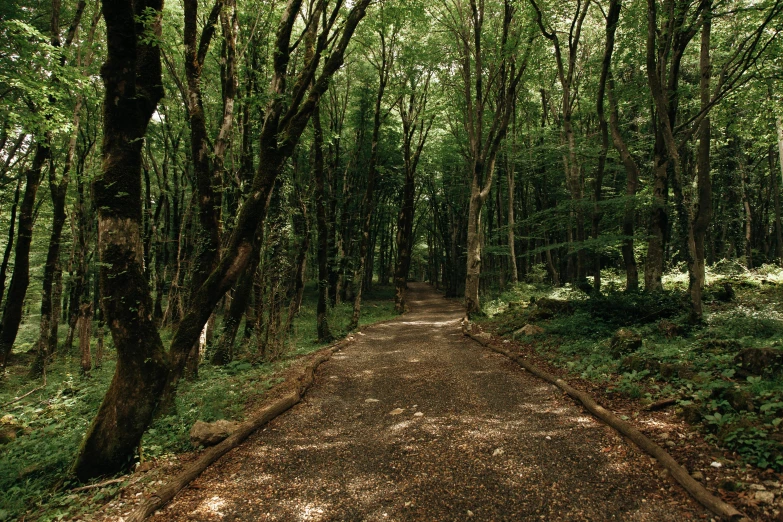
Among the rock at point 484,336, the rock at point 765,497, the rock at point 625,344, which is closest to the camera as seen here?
the rock at point 765,497

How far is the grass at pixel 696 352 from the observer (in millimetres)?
3766

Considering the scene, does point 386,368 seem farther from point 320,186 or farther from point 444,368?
point 320,186

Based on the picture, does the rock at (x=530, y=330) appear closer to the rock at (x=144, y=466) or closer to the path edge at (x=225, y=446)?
the path edge at (x=225, y=446)

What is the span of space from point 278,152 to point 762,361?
7.32 metres

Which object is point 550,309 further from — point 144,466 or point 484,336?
point 144,466

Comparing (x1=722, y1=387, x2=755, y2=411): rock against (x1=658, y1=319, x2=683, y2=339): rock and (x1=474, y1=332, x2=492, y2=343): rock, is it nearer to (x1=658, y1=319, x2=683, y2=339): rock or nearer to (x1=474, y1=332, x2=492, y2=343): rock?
(x1=658, y1=319, x2=683, y2=339): rock

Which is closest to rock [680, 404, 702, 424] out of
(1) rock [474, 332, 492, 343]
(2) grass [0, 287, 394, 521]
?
(2) grass [0, 287, 394, 521]

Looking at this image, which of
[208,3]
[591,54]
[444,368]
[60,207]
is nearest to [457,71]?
[591,54]

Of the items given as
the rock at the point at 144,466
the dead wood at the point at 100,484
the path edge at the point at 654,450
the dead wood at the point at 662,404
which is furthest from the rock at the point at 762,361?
the dead wood at the point at 100,484

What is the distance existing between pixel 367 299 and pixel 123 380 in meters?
25.1

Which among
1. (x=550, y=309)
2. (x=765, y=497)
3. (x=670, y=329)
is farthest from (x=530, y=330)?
(x=765, y=497)

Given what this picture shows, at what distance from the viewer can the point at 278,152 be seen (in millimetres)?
→ 6047

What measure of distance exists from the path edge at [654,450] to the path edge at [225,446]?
4.52 metres

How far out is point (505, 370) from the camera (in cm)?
777
